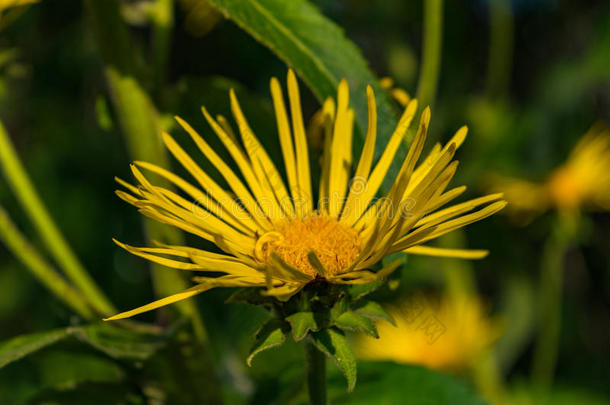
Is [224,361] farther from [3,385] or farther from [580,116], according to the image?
[580,116]

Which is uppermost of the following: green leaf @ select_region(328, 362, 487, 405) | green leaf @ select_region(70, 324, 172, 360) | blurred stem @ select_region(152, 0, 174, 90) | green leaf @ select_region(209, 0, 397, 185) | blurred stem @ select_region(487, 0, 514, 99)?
blurred stem @ select_region(487, 0, 514, 99)

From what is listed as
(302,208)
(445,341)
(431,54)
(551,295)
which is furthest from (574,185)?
(302,208)

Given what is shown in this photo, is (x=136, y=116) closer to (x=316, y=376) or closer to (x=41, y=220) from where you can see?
(x=41, y=220)

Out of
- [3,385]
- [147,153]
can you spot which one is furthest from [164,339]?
[3,385]

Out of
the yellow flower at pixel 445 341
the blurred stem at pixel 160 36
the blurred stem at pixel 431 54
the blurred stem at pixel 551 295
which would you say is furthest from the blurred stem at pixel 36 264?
the blurred stem at pixel 551 295

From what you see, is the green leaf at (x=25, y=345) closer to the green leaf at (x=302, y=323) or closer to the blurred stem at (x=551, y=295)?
the green leaf at (x=302, y=323)

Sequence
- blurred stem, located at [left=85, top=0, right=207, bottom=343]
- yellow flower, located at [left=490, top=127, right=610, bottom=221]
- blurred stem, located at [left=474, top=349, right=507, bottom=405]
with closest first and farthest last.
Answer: blurred stem, located at [left=85, top=0, right=207, bottom=343]
blurred stem, located at [left=474, top=349, right=507, bottom=405]
yellow flower, located at [left=490, top=127, right=610, bottom=221]

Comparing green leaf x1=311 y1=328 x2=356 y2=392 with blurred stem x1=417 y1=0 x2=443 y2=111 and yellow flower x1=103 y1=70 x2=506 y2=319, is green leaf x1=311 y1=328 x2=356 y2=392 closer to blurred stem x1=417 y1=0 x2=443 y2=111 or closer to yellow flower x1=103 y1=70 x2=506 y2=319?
yellow flower x1=103 y1=70 x2=506 y2=319

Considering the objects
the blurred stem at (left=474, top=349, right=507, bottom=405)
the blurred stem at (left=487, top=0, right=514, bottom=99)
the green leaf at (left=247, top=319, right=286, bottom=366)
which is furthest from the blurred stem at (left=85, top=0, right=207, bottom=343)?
the blurred stem at (left=487, top=0, right=514, bottom=99)
